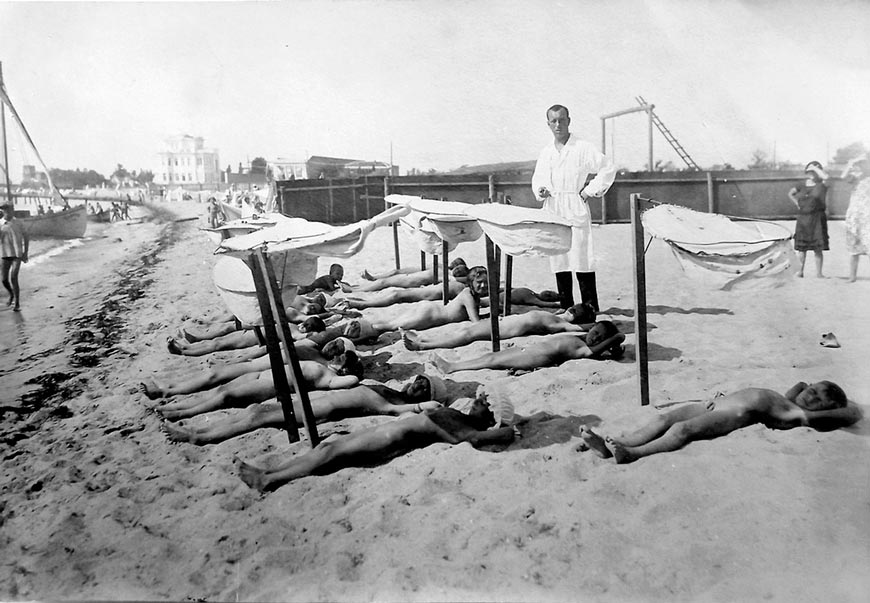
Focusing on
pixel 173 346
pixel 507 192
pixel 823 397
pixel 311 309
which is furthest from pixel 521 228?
pixel 507 192

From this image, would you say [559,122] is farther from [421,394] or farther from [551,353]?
[421,394]

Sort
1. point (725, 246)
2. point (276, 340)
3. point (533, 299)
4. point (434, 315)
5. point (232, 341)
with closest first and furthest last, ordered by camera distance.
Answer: point (725, 246), point (276, 340), point (232, 341), point (434, 315), point (533, 299)

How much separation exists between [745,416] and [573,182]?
7.31ft

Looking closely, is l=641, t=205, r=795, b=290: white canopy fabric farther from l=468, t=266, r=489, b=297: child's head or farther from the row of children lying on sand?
l=468, t=266, r=489, b=297: child's head

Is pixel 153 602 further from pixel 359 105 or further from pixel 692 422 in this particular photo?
pixel 359 105

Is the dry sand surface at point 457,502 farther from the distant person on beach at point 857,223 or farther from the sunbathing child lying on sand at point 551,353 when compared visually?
the distant person on beach at point 857,223

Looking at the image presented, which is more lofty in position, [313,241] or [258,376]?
[313,241]

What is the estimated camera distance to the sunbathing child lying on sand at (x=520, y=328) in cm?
420

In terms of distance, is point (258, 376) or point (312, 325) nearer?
point (258, 376)

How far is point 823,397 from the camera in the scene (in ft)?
8.45

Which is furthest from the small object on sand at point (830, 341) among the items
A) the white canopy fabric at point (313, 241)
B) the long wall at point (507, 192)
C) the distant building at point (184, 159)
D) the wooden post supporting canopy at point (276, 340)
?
the long wall at point (507, 192)

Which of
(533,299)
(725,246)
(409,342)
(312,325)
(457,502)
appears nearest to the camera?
(457,502)

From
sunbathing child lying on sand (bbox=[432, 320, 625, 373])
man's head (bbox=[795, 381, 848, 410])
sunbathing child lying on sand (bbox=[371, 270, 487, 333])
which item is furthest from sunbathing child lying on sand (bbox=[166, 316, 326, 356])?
man's head (bbox=[795, 381, 848, 410])

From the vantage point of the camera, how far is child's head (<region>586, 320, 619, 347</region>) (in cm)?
366
